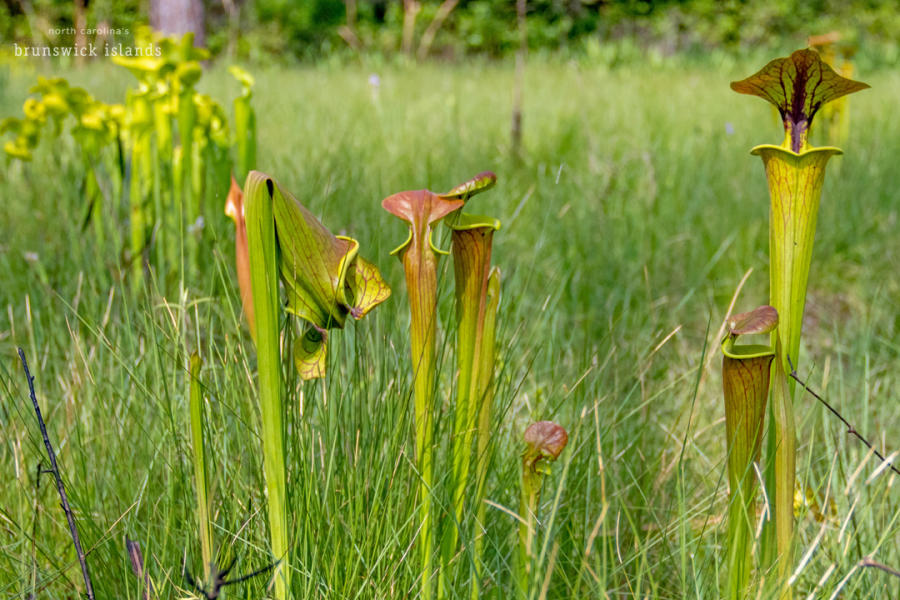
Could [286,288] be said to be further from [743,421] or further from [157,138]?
[157,138]

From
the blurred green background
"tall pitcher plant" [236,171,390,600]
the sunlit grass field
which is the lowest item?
the sunlit grass field

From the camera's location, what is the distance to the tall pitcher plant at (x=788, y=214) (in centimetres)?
64

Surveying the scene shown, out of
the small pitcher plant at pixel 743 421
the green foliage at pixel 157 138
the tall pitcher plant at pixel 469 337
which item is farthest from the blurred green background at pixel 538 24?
the small pitcher plant at pixel 743 421

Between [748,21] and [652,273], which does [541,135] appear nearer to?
[652,273]

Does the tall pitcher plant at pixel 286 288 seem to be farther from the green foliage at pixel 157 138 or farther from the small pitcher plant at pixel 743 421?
the green foliage at pixel 157 138

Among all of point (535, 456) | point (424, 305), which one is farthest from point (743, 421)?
point (424, 305)

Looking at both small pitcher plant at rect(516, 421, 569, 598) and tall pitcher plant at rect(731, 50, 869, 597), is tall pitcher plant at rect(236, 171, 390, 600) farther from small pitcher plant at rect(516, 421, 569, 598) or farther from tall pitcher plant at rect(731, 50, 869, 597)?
tall pitcher plant at rect(731, 50, 869, 597)

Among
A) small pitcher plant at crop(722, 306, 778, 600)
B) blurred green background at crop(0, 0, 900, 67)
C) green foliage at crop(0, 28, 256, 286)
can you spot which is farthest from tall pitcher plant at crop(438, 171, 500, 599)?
blurred green background at crop(0, 0, 900, 67)

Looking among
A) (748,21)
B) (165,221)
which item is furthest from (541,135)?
(748,21)

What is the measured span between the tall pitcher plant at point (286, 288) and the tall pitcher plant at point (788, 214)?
0.34m

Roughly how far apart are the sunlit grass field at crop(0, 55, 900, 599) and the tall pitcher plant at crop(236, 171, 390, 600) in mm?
106

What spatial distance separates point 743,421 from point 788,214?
Answer: 0.59 feet

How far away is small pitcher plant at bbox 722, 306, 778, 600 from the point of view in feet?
2.04

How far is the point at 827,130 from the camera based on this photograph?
109 inches
